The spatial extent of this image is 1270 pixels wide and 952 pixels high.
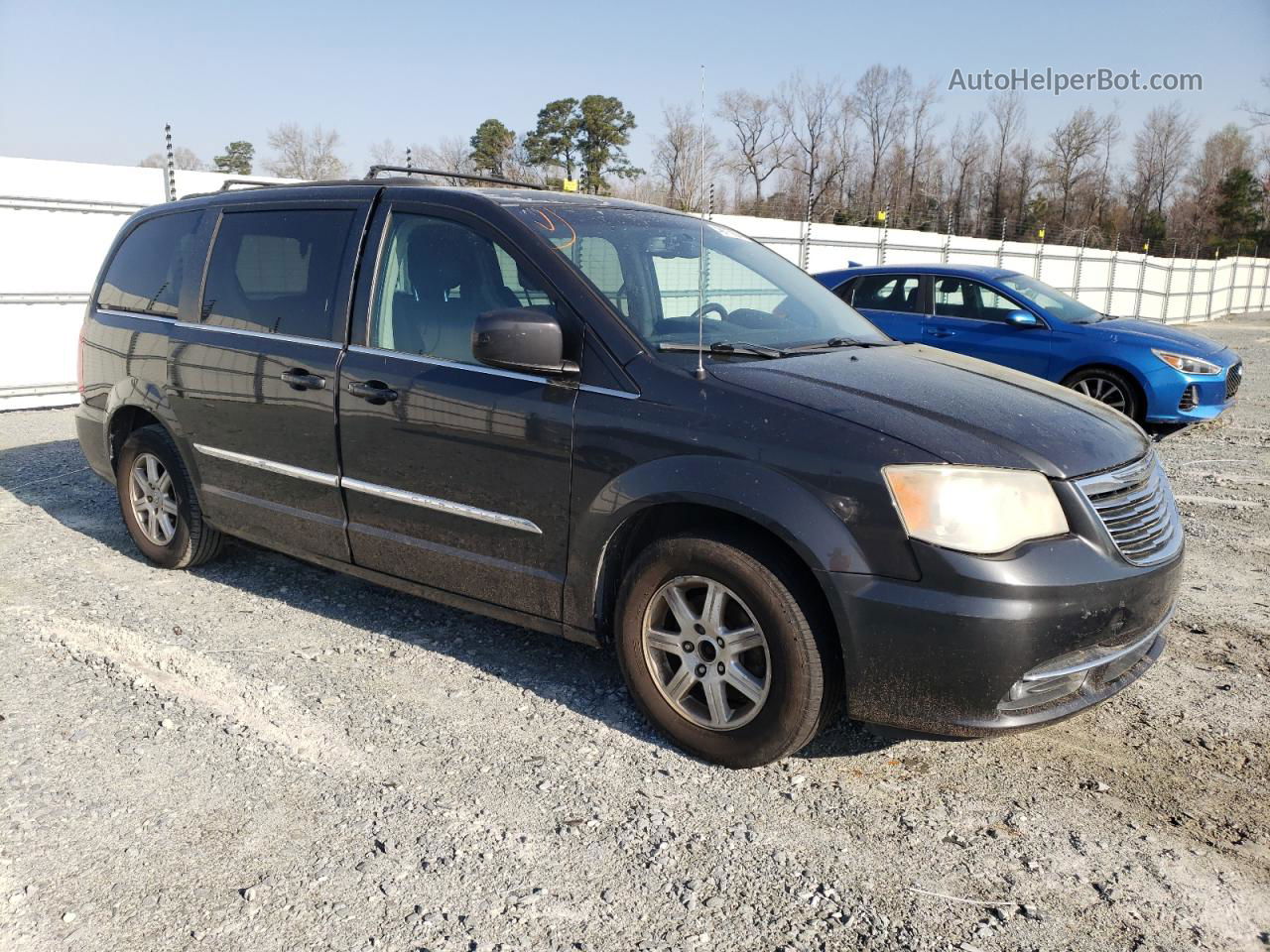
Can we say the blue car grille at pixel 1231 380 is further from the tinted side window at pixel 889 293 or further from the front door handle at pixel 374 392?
the front door handle at pixel 374 392

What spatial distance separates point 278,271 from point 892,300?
290 inches

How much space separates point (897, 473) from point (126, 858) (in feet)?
7.83

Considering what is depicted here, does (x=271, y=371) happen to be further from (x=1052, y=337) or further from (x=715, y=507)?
(x=1052, y=337)

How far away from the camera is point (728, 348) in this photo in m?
3.44

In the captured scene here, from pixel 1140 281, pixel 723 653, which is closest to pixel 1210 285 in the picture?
pixel 1140 281

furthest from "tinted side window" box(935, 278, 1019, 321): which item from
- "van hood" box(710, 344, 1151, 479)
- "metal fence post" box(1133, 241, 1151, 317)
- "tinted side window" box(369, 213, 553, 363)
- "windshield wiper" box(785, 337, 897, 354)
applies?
"metal fence post" box(1133, 241, 1151, 317)

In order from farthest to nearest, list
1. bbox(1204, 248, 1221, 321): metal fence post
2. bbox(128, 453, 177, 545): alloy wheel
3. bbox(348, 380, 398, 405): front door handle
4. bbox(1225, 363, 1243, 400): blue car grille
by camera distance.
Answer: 1. bbox(1204, 248, 1221, 321): metal fence post
2. bbox(1225, 363, 1243, 400): blue car grille
3. bbox(128, 453, 177, 545): alloy wheel
4. bbox(348, 380, 398, 405): front door handle

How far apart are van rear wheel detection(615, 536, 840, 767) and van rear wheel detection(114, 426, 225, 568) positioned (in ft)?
8.96

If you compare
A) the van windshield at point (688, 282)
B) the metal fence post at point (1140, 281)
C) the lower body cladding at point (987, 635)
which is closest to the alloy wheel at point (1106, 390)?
the van windshield at point (688, 282)

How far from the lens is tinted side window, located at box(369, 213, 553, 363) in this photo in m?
3.67

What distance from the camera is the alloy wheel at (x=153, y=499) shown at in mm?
5129

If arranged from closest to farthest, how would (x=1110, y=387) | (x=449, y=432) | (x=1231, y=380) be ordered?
(x=449, y=432), (x=1110, y=387), (x=1231, y=380)

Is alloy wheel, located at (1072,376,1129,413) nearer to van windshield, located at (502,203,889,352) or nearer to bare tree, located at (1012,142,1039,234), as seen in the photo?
van windshield, located at (502,203,889,352)

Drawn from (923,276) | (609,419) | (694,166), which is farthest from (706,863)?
(923,276)
